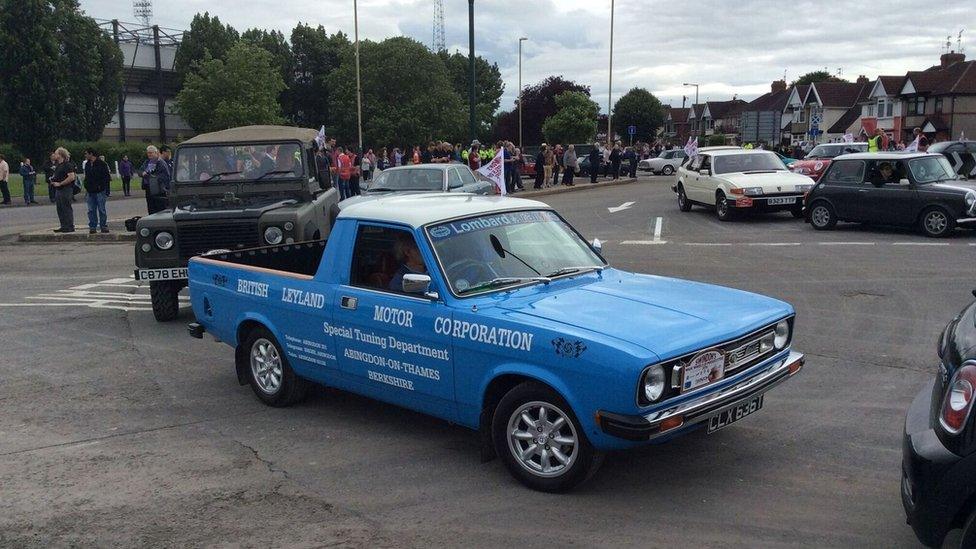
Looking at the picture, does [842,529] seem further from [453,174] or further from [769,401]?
[453,174]

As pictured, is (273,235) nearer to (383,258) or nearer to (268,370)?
(268,370)

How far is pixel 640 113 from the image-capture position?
9719 centimetres

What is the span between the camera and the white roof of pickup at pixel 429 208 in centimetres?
571

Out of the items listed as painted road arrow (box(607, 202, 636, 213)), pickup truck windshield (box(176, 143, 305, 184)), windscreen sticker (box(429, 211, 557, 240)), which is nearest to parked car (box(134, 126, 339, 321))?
pickup truck windshield (box(176, 143, 305, 184))

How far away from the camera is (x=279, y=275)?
634 cm

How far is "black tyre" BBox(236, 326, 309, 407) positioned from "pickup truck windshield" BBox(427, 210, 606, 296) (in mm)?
1814

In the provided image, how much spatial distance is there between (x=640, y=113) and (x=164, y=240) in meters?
91.9

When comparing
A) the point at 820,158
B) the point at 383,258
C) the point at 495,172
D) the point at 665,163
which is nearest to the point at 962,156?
the point at 820,158

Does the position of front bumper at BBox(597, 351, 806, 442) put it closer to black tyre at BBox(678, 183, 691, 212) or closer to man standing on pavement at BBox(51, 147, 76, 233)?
man standing on pavement at BBox(51, 147, 76, 233)

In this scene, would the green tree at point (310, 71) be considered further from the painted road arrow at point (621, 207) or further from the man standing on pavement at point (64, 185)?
the man standing on pavement at point (64, 185)

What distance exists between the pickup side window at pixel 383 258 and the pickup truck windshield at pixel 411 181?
36.7ft

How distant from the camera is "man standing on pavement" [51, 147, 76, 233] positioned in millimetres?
17688

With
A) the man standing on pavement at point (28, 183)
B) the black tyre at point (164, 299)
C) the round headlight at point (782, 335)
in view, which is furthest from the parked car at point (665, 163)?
the round headlight at point (782, 335)

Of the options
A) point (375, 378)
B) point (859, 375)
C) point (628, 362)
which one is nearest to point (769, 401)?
point (859, 375)
